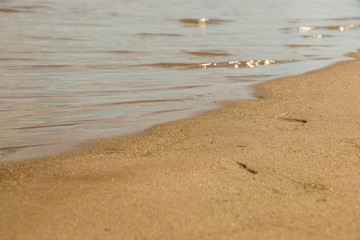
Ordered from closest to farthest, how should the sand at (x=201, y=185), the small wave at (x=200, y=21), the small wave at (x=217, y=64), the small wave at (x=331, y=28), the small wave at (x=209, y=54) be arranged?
the sand at (x=201, y=185) < the small wave at (x=217, y=64) < the small wave at (x=209, y=54) < the small wave at (x=331, y=28) < the small wave at (x=200, y=21)

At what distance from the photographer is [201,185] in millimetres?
2479

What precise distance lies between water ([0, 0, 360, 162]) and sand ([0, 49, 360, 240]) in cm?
43

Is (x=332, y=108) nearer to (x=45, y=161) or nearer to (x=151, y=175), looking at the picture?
(x=151, y=175)

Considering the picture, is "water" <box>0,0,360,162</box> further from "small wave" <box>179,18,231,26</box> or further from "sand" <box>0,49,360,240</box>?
"sand" <box>0,49,360,240</box>

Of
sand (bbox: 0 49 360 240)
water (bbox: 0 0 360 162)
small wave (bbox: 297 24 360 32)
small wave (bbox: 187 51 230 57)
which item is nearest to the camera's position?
sand (bbox: 0 49 360 240)

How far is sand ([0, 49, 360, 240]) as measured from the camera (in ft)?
6.86

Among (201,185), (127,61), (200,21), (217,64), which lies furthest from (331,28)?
(201,185)

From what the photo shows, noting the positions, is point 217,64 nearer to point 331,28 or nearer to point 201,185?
point 201,185

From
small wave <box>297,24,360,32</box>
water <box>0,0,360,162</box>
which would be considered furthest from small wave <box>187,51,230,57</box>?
small wave <box>297,24,360,32</box>

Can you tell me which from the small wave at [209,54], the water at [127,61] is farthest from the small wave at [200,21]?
the small wave at [209,54]

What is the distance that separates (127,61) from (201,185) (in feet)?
13.5

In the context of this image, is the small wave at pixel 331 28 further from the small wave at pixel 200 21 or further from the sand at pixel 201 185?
the sand at pixel 201 185

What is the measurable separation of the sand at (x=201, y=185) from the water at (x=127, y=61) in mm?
435

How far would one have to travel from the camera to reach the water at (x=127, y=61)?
3.85 metres
